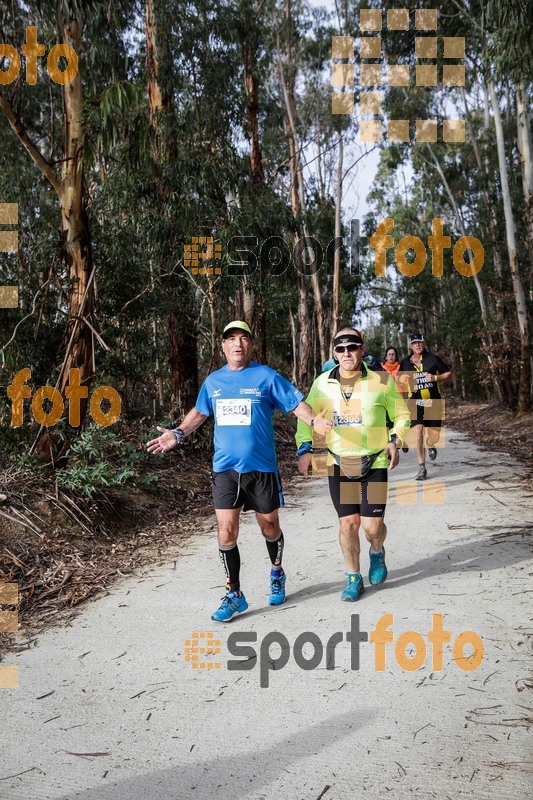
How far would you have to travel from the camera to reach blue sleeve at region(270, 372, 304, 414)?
4.76 metres

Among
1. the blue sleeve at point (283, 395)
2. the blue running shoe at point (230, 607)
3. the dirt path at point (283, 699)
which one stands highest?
the blue sleeve at point (283, 395)

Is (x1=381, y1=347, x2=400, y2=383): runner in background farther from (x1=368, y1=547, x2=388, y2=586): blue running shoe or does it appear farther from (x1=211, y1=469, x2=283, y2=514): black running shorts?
(x1=211, y1=469, x2=283, y2=514): black running shorts

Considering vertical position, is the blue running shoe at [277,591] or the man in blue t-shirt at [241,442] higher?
the man in blue t-shirt at [241,442]

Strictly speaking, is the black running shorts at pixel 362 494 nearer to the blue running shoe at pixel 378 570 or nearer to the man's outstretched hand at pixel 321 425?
the blue running shoe at pixel 378 570

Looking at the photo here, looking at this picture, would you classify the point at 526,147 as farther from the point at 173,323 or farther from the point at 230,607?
the point at 230,607

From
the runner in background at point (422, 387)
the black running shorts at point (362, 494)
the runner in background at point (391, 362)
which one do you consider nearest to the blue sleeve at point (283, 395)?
the black running shorts at point (362, 494)

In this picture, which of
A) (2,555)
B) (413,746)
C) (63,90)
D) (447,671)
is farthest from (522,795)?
(63,90)

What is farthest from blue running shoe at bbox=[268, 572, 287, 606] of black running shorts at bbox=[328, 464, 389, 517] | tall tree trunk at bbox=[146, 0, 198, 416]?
tall tree trunk at bbox=[146, 0, 198, 416]

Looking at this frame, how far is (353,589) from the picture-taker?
4.81m

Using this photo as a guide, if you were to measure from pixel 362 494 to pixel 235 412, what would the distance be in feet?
3.57

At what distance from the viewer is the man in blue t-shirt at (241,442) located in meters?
4.71

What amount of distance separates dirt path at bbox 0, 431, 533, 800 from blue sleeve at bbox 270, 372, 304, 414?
1.36 m

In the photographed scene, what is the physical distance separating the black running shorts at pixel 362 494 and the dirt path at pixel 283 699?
0.58m

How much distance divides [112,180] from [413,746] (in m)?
9.66
